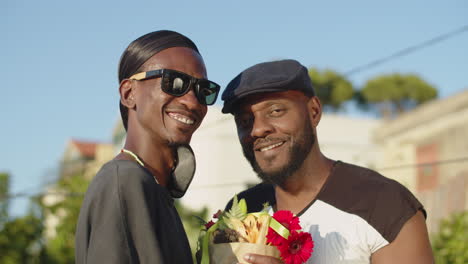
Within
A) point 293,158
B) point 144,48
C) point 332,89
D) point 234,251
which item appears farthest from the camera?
point 332,89

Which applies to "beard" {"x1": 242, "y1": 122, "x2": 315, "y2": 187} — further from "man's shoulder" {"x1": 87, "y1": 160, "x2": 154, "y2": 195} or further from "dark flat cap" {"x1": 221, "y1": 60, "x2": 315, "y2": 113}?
"man's shoulder" {"x1": 87, "y1": 160, "x2": 154, "y2": 195}

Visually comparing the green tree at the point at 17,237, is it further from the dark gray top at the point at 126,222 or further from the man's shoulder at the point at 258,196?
the dark gray top at the point at 126,222

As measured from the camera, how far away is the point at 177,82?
3.22 meters

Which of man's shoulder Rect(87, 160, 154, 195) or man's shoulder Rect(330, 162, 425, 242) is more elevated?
man's shoulder Rect(87, 160, 154, 195)

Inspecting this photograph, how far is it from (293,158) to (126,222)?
1.62m

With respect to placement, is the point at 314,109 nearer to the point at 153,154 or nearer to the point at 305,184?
the point at 305,184

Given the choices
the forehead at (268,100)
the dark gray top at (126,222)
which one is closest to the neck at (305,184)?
the forehead at (268,100)

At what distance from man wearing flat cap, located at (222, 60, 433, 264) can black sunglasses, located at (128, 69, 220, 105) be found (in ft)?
2.62

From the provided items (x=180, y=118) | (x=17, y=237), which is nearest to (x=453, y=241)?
(x=180, y=118)

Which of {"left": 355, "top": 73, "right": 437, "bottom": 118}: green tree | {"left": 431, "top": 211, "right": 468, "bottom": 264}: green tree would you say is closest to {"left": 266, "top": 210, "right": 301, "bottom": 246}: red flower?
{"left": 431, "top": 211, "right": 468, "bottom": 264}: green tree

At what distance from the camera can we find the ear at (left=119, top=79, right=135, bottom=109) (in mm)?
3295

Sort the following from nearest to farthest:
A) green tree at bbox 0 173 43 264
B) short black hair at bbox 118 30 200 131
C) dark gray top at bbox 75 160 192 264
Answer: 1. dark gray top at bbox 75 160 192 264
2. short black hair at bbox 118 30 200 131
3. green tree at bbox 0 173 43 264

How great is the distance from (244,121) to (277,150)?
0.98ft

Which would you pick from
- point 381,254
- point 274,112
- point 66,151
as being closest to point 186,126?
point 274,112
